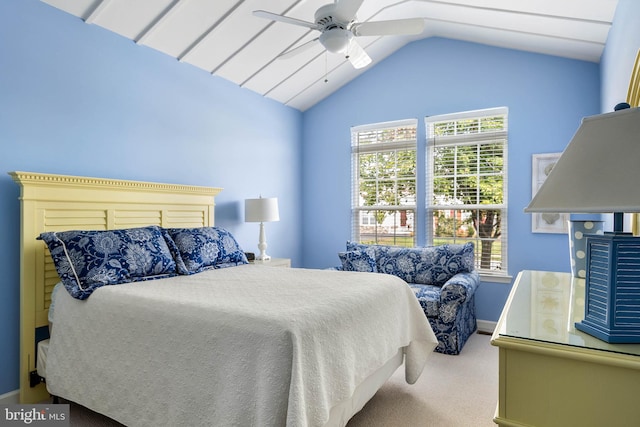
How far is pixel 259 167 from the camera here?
4.60 meters

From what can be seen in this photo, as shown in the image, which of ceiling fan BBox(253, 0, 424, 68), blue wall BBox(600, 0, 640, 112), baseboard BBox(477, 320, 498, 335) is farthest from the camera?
baseboard BBox(477, 320, 498, 335)

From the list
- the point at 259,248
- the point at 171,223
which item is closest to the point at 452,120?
the point at 259,248

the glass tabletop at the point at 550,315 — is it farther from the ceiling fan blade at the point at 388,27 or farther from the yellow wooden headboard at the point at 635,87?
the ceiling fan blade at the point at 388,27

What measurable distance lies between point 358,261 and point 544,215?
6.32 feet

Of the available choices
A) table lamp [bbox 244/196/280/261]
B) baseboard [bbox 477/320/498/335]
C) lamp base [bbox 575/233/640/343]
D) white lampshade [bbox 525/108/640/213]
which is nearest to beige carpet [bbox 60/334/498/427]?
baseboard [bbox 477/320/498/335]

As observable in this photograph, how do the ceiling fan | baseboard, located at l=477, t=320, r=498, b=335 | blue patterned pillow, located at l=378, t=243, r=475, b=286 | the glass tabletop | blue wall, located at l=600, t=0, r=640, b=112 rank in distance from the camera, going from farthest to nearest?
baseboard, located at l=477, t=320, r=498, b=335, blue patterned pillow, located at l=378, t=243, r=475, b=286, the ceiling fan, blue wall, located at l=600, t=0, r=640, b=112, the glass tabletop

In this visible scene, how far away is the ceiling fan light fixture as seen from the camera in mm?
2449

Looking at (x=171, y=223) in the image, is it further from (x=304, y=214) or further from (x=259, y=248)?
(x=304, y=214)

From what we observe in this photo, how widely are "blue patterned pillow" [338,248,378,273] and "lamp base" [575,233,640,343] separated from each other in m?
2.97

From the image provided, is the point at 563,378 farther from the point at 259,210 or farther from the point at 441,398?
the point at 259,210

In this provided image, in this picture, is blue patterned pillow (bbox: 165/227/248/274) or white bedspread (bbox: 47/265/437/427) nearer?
white bedspread (bbox: 47/265/437/427)

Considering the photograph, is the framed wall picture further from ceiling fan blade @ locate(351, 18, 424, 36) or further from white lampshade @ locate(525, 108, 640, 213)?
white lampshade @ locate(525, 108, 640, 213)

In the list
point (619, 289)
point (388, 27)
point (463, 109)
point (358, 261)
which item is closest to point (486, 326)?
point (358, 261)

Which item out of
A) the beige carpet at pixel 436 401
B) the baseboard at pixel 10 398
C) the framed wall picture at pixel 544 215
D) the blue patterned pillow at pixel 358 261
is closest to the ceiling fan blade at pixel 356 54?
the blue patterned pillow at pixel 358 261
